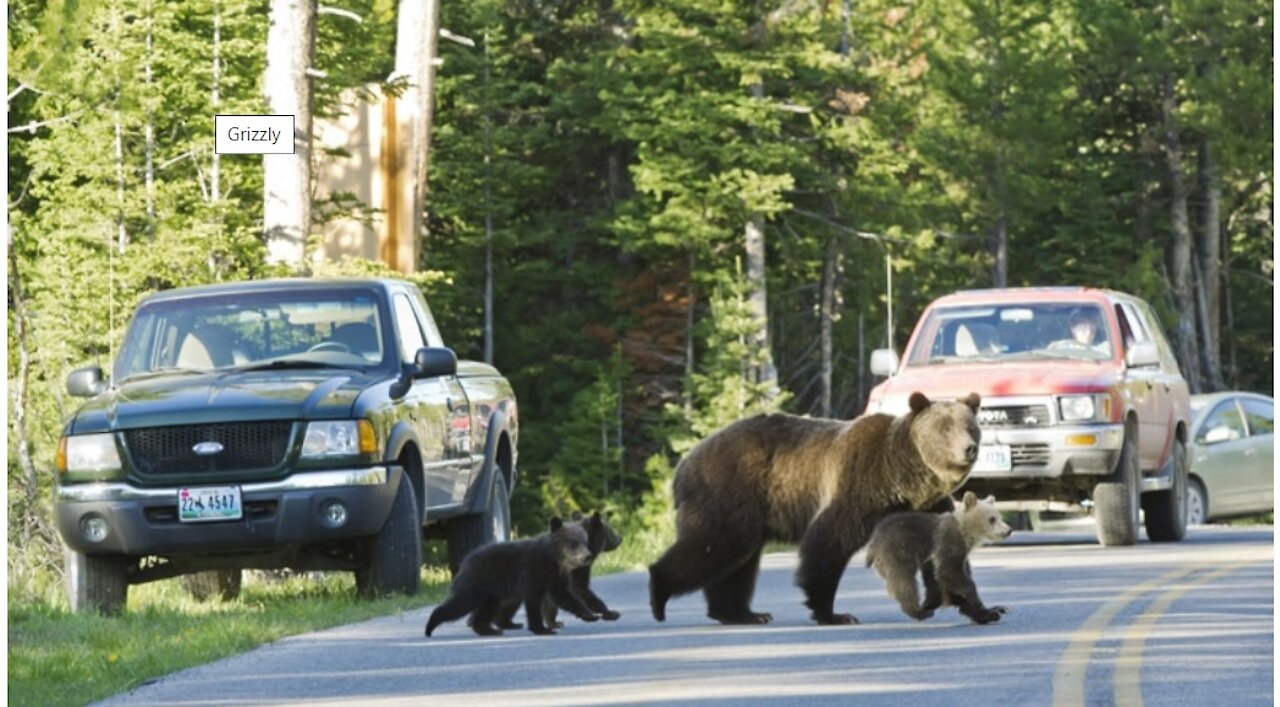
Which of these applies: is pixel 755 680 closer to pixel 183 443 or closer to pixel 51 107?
pixel 183 443

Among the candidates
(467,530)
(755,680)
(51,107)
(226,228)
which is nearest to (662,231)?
(51,107)

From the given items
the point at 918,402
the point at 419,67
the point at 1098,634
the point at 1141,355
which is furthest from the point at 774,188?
the point at 1098,634

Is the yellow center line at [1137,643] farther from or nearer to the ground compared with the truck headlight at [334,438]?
nearer to the ground

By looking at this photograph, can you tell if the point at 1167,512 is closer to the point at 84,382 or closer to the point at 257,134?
the point at 257,134

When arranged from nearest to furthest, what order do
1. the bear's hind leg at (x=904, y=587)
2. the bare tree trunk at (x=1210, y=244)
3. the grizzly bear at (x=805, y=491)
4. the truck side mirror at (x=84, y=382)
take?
1. the bear's hind leg at (x=904, y=587)
2. the grizzly bear at (x=805, y=491)
3. the truck side mirror at (x=84, y=382)
4. the bare tree trunk at (x=1210, y=244)

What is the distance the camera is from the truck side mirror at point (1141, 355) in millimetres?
23203

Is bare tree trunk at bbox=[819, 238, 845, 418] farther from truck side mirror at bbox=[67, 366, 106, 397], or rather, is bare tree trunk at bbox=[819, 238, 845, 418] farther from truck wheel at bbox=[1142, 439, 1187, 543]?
truck side mirror at bbox=[67, 366, 106, 397]

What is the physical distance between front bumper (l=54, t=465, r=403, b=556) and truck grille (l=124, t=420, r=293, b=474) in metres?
0.14

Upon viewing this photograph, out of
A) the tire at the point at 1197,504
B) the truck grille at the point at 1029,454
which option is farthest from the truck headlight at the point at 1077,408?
the tire at the point at 1197,504

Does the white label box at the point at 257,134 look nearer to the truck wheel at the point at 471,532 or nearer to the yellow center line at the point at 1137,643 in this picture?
the truck wheel at the point at 471,532

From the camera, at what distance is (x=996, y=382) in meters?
22.8

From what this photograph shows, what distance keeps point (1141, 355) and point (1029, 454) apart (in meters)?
1.37

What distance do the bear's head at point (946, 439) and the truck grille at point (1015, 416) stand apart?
27.2 ft

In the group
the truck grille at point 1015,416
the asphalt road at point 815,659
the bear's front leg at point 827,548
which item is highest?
the truck grille at point 1015,416
